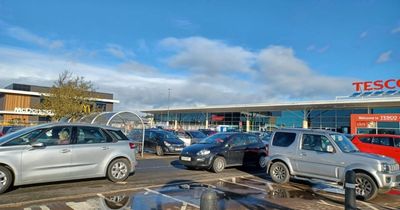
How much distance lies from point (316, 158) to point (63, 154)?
6733mm

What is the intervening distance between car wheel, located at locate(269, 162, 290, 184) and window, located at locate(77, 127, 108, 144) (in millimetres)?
5028

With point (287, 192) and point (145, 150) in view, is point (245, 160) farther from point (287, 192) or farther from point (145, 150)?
point (145, 150)

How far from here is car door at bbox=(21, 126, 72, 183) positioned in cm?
855

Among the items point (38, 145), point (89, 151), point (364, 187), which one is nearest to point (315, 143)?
point (364, 187)

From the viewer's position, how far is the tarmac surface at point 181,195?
295 inches

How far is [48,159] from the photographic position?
8.81m

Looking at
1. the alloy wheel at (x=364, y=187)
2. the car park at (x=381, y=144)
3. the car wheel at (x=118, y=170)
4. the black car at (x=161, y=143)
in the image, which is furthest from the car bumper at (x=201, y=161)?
the black car at (x=161, y=143)

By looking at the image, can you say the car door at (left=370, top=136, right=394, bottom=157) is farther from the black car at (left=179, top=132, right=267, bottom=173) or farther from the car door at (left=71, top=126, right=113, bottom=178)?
the car door at (left=71, top=126, right=113, bottom=178)

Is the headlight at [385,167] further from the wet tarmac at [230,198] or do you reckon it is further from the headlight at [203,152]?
the headlight at [203,152]

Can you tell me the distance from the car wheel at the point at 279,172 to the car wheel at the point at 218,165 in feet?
7.57

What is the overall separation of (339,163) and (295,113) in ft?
150

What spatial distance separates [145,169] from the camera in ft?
44.9

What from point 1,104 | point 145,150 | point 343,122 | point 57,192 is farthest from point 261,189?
point 1,104

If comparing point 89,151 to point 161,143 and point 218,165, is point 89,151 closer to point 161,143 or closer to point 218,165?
point 218,165
